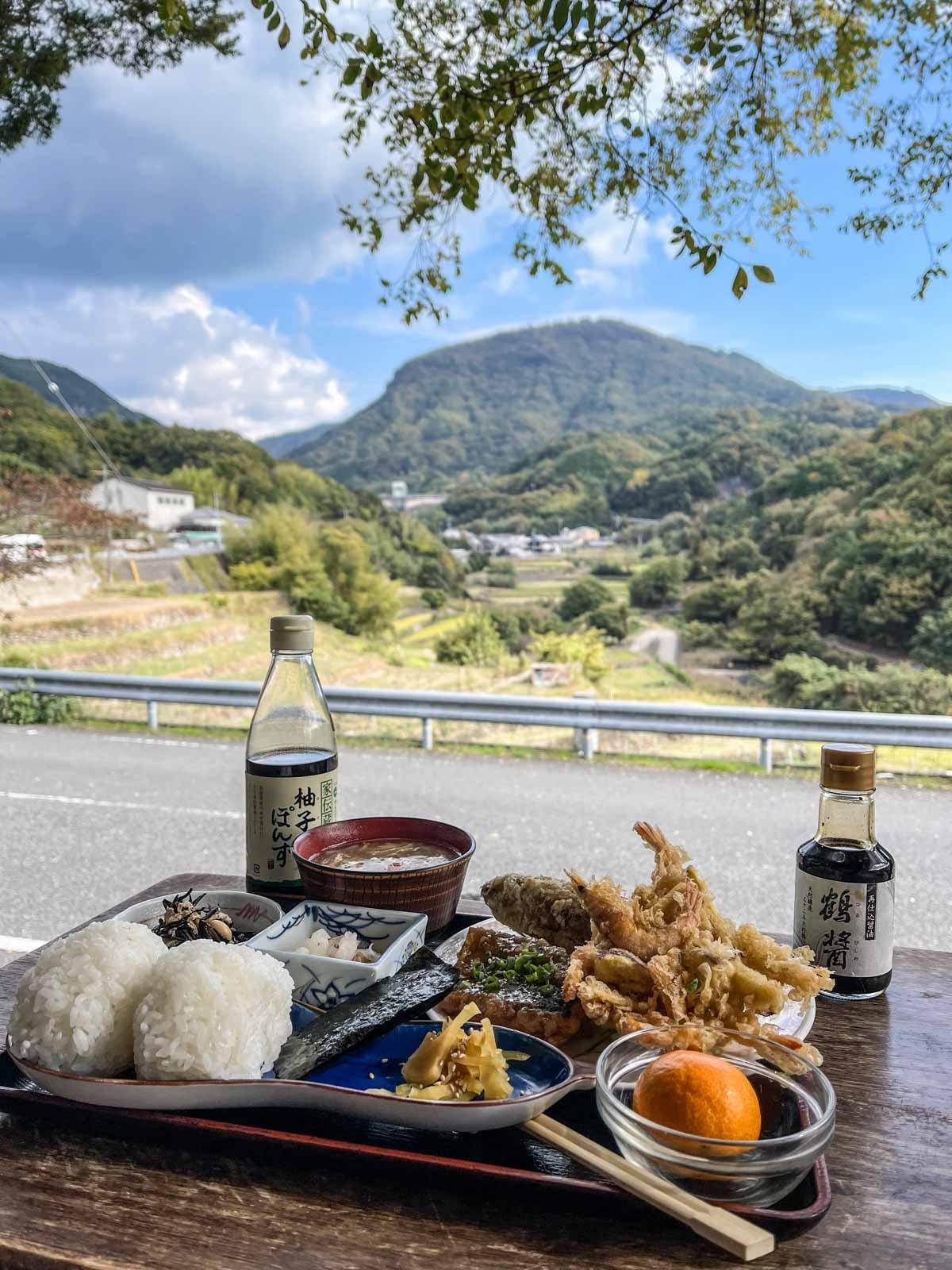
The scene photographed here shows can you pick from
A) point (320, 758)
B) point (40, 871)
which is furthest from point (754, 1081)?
point (40, 871)

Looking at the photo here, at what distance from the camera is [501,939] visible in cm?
126

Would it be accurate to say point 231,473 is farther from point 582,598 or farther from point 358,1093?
point 358,1093

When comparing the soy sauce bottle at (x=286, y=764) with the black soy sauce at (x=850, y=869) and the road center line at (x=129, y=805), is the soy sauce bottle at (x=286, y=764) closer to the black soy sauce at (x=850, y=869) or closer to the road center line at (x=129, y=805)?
the black soy sauce at (x=850, y=869)

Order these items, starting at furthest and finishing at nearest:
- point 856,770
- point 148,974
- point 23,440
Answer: point 23,440 → point 856,770 → point 148,974

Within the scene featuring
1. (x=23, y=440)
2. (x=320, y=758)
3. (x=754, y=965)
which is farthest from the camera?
(x=23, y=440)

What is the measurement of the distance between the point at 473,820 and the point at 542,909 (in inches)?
156

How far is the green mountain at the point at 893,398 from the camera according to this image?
16469mm

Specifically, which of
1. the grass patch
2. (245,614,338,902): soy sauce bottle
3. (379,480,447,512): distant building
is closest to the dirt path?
(379,480,447,512): distant building

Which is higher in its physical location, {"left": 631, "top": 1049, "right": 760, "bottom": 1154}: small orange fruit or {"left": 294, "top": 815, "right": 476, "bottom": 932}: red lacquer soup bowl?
{"left": 294, "top": 815, "right": 476, "bottom": 932}: red lacquer soup bowl

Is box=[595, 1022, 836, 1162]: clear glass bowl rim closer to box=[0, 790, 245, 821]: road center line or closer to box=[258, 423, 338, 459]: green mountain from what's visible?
box=[0, 790, 245, 821]: road center line

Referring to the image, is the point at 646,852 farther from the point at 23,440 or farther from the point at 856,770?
the point at 23,440

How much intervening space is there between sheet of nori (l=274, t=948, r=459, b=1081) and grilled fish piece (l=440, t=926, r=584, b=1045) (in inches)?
1.2

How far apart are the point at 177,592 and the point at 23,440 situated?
326cm

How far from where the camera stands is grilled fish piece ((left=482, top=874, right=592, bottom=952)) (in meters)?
1.28
